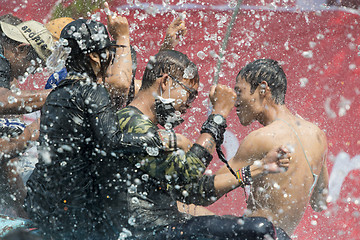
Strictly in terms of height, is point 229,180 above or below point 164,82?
below

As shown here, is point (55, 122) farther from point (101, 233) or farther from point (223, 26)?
point (223, 26)

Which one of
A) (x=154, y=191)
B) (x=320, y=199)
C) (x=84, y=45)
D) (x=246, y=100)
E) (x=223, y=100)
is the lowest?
(x=320, y=199)

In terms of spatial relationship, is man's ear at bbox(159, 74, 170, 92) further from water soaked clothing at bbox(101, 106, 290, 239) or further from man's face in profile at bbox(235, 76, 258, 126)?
man's face in profile at bbox(235, 76, 258, 126)

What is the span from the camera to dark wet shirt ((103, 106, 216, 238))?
2.55 m

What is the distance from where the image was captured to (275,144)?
302 centimetres

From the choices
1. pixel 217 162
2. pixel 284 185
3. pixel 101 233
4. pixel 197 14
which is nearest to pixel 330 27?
pixel 197 14

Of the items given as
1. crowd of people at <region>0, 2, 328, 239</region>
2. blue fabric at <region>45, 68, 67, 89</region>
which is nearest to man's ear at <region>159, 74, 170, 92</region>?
crowd of people at <region>0, 2, 328, 239</region>

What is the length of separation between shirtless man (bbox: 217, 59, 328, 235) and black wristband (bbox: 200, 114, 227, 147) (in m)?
0.36

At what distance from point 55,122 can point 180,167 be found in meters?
0.72

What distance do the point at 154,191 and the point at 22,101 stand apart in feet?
4.69

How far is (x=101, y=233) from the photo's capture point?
2695 mm

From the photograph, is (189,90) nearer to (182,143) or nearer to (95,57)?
(182,143)

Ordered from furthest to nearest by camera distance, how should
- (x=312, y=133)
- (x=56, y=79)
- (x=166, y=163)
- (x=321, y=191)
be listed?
1. (x=56, y=79)
2. (x=321, y=191)
3. (x=312, y=133)
4. (x=166, y=163)

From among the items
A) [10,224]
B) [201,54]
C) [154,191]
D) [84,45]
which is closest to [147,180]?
[154,191]
